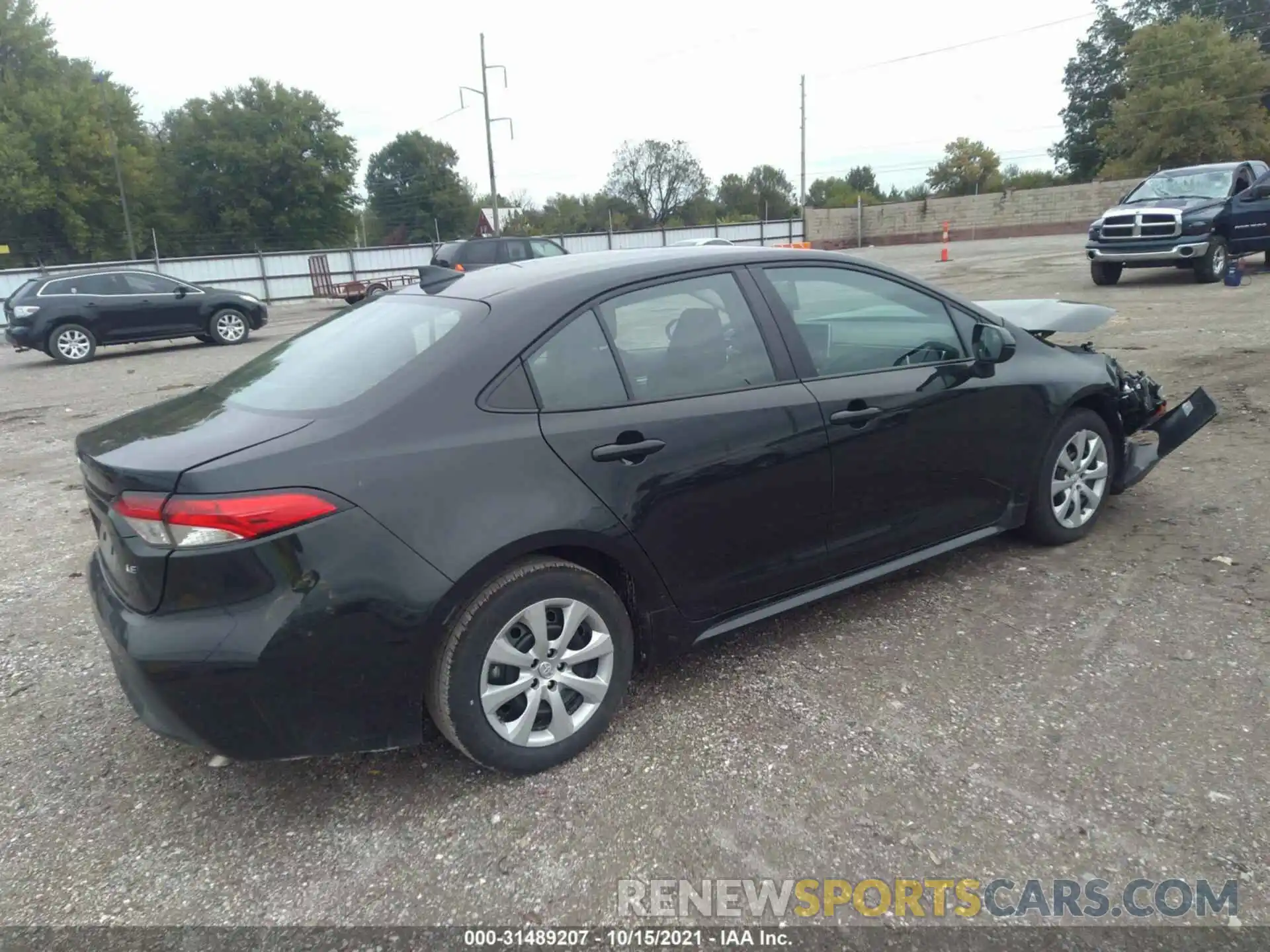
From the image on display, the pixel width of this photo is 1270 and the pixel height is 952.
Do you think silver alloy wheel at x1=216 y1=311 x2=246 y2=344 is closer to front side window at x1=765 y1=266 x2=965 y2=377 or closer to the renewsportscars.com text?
front side window at x1=765 y1=266 x2=965 y2=377

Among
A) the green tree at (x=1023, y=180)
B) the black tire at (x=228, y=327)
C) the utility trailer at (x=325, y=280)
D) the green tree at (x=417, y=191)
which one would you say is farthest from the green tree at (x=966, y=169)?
the black tire at (x=228, y=327)

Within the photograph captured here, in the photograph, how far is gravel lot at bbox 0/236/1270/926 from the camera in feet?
7.98

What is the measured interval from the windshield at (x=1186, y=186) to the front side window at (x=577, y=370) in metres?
15.2

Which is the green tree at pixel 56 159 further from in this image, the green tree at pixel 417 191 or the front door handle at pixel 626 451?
the front door handle at pixel 626 451

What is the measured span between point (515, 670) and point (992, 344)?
8.33 feet

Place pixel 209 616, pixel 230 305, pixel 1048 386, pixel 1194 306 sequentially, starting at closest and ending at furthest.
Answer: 1. pixel 209 616
2. pixel 1048 386
3. pixel 1194 306
4. pixel 230 305

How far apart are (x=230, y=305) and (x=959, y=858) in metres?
16.7

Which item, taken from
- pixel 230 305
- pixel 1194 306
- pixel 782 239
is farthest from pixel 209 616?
pixel 782 239

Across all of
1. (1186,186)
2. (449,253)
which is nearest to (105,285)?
(449,253)

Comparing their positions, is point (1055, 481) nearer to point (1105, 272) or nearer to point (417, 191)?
point (1105, 272)

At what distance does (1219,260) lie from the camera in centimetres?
1426

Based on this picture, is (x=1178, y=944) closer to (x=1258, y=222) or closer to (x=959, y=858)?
(x=959, y=858)

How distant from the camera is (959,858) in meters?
2.43

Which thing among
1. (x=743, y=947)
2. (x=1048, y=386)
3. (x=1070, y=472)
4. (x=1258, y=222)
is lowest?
Result: (x=743, y=947)
